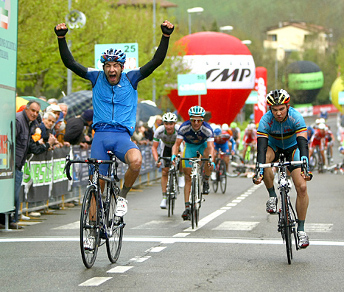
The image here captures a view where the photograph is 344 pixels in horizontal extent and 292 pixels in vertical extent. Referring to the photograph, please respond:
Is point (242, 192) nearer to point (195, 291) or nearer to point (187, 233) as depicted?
point (187, 233)

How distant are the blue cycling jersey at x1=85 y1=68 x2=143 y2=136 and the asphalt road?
1.46 m

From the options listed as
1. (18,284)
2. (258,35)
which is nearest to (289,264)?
(18,284)

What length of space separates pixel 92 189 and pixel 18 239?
11.0 feet

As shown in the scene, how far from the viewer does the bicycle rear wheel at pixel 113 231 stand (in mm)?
9227

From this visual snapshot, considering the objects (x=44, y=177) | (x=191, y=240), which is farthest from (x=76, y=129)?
(x=191, y=240)

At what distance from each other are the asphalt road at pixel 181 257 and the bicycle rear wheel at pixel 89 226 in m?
0.16

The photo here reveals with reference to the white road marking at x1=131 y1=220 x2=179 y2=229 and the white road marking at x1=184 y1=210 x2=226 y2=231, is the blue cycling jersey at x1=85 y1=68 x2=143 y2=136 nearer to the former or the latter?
the white road marking at x1=184 y1=210 x2=226 y2=231

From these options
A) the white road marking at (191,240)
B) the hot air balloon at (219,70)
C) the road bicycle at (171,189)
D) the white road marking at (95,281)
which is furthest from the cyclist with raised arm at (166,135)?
the hot air balloon at (219,70)

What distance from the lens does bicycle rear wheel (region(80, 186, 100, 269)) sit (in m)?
8.62

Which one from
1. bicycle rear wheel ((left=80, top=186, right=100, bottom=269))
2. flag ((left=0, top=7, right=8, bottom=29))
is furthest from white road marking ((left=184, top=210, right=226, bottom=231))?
bicycle rear wheel ((left=80, top=186, right=100, bottom=269))

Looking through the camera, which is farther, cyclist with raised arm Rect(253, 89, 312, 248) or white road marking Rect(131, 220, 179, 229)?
white road marking Rect(131, 220, 179, 229)

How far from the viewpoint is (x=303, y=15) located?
257ft

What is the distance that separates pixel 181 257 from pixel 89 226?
1529 mm

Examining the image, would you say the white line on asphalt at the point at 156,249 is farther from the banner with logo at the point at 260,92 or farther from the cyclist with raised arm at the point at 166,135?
the banner with logo at the point at 260,92
